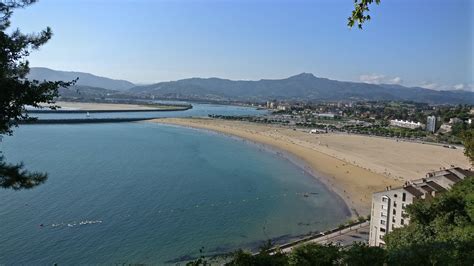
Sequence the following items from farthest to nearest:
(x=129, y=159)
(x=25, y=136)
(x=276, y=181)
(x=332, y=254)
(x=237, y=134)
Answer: (x=237, y=134) < (x=25, y=136) < (x=129, y=159) < (x=276, y=181) < (x=332, y=254)

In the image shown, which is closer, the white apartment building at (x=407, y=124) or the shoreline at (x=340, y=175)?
the shoreline at (x=340, y=175)

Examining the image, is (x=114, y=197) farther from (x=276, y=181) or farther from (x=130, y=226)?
(x=276, y=181)

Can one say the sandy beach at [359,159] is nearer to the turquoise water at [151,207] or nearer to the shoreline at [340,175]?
the shoreline at [340,175]

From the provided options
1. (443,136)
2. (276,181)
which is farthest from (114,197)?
(443,136)

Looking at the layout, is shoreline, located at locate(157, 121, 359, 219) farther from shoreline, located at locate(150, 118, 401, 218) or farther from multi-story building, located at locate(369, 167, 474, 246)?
multi-story building, located at locate(369, 167, 474, 246)

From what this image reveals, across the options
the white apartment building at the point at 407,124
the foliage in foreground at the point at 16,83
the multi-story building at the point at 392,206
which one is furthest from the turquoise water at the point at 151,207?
the white apartment building at the point at 407,124

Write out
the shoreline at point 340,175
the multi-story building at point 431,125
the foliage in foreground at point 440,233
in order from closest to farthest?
the foliage in foreground at point 440,233
the shoreline at point 340,175
the multi-story building at point 431,125
